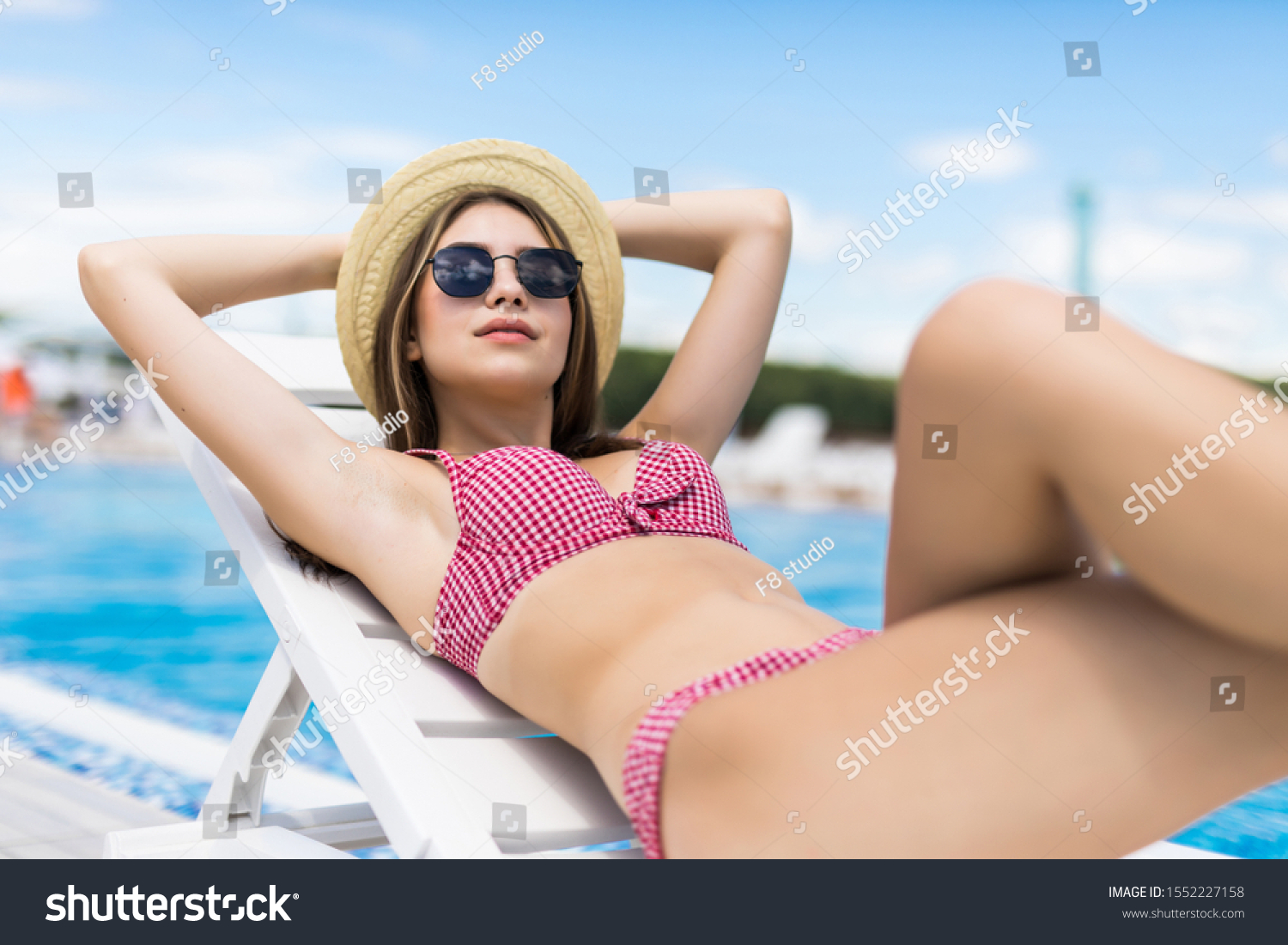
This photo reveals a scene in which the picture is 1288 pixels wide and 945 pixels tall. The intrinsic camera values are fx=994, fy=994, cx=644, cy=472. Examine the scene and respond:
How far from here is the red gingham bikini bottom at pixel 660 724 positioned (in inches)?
54.4

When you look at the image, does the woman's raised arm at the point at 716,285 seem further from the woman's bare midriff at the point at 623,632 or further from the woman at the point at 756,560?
the woman's bare midriff at the point at 623,632

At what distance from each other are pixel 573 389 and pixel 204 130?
11.6 meters

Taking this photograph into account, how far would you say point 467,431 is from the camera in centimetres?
239

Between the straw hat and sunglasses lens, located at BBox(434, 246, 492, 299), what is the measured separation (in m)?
0.18

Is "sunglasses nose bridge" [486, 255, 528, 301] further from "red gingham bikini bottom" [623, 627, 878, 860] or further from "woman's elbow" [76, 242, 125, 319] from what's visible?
"red gingham bikini bottom" [623, 627, 878, 860]

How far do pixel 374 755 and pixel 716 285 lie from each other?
5.20ft

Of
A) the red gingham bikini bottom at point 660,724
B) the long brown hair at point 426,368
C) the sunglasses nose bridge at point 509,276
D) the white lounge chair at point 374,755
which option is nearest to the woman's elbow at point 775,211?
the long brown hair at point 426,368

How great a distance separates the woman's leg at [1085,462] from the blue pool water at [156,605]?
3257 mm

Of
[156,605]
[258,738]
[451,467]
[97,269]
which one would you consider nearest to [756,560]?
[451,467]

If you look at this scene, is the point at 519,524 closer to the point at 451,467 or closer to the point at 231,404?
the point at 451,467

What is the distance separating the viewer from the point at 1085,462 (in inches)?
41.9
